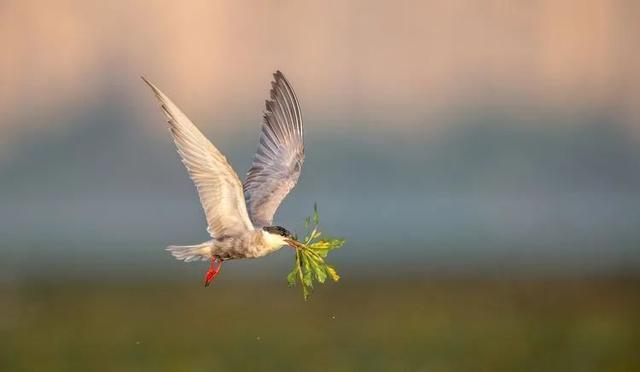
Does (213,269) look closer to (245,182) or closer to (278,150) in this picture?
(245,182)

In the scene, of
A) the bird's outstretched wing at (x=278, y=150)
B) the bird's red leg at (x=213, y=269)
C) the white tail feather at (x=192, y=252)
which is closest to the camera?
the white tail feather at (x=192, y=252)

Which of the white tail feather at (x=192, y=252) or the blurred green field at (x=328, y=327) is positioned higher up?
the white tail feather at (x=192, y=252)

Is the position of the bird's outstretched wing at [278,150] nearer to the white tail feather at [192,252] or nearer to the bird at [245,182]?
the bird at [245,182]

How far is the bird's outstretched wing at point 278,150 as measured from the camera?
444 inches

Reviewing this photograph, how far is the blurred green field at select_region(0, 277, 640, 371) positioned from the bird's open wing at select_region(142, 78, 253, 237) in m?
4.23

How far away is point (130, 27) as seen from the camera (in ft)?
165

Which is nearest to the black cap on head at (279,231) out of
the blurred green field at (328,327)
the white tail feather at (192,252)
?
the white tail feather at (192,252)

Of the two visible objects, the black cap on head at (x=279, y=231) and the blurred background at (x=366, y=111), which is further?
the blurred background at (x=366, y=111)

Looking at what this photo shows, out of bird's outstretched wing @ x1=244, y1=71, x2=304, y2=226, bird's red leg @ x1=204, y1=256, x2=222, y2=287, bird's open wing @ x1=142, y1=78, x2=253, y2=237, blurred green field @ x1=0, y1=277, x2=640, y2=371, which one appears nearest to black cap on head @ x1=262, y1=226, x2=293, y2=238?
bird's open wing @ x1=142, y1=78, x2=253, y2=237

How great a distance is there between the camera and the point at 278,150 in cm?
1159

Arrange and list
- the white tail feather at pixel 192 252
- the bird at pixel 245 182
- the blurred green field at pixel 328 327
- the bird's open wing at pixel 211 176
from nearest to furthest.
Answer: the bird's open wing at pixel 211 176 → the bird at pixel 245 182 → the white tail feather at pixel 192 252 → the blurred green field at pixel 328 327

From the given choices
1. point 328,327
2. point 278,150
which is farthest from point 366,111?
point 278,150

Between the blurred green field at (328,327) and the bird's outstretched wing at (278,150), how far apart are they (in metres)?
3.35

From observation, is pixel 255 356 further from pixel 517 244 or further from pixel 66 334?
pixel 517 244
